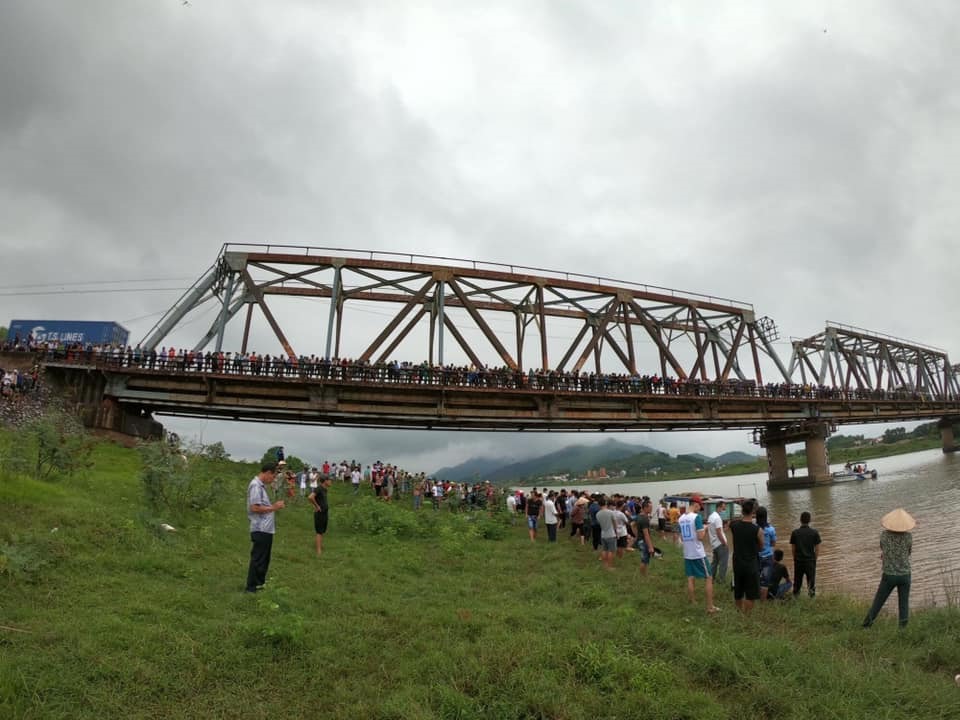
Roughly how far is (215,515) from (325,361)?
45.9ft

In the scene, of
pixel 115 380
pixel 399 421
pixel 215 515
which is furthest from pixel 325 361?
pixel 215 515

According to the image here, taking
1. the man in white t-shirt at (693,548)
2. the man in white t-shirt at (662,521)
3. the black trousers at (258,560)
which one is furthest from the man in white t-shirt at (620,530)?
the black trousers at (258,560)

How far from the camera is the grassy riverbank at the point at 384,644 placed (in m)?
4.51

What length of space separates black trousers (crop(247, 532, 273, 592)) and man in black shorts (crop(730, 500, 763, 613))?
6960 millimetres

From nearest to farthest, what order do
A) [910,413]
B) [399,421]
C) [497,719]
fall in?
[497,719]
[399,421]
[910,413]

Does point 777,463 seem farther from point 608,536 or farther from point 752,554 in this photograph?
point 752,554

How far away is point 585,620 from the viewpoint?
7008 millimetres

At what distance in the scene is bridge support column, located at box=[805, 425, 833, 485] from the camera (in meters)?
44.8

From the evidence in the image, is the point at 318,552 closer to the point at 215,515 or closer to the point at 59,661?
the point at 215,515

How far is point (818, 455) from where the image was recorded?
45031 mm

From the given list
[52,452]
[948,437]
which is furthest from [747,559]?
[948,437]

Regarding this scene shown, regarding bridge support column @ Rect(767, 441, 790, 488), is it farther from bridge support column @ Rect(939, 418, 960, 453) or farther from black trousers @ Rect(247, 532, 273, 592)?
black trousers @ Rect(247, 532, 273, 592)

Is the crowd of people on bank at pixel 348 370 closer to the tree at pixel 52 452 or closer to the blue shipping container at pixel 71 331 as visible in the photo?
the blue shipping container at pixel 71 331

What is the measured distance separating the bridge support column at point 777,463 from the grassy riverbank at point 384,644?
4553cm
